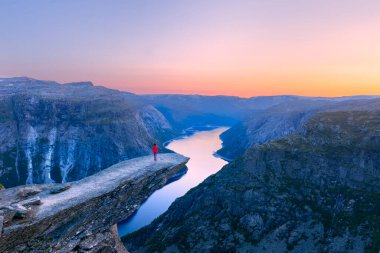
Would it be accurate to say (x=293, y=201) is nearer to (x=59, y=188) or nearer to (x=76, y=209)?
(x=59, y=188)

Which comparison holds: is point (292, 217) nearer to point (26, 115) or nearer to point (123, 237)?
point (123, 237)

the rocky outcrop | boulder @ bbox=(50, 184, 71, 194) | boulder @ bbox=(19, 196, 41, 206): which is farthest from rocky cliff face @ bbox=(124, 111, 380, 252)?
boulder @ bbox=(19, 196, 41, 206)

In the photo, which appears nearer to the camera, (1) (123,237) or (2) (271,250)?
(2) (271,250)

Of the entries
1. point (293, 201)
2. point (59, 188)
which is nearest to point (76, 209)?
point (59, 188)

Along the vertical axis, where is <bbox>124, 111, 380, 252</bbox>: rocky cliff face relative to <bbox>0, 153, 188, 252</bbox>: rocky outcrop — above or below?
below

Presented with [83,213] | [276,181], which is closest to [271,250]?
[276,181]

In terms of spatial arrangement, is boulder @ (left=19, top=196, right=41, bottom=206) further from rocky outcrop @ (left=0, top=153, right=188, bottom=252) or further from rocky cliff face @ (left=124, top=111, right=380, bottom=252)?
rocky cliff face @ (left=124, top=111, right=380, bottom=252)
